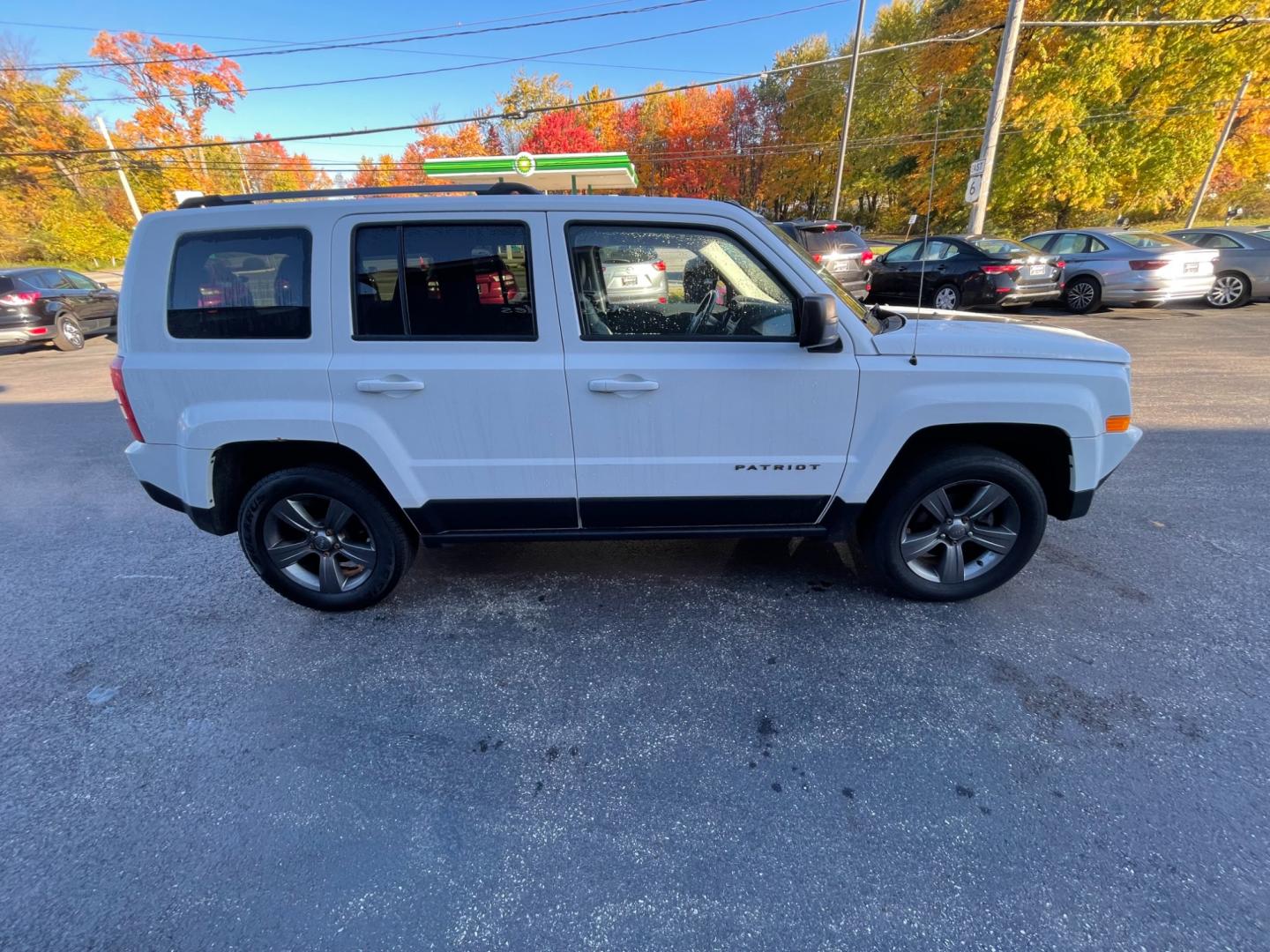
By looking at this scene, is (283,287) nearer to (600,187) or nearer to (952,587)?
(952,587)

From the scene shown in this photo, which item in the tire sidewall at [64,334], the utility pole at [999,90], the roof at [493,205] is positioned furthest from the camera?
the utility pole at [999,90]

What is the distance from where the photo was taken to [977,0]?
20.8m

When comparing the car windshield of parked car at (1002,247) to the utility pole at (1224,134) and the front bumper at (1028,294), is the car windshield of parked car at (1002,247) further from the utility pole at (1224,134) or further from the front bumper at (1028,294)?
the utility pole at (1224,134)

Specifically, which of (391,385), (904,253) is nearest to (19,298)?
(391,385)

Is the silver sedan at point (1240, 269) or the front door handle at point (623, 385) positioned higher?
the front door handle at point (623, 385)

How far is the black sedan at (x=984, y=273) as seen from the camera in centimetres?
1008

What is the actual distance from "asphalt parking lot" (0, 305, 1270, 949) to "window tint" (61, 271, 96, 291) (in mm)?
12491

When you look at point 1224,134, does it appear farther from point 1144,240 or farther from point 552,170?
point 552,170

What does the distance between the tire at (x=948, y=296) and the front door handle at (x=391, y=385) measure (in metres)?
10.7

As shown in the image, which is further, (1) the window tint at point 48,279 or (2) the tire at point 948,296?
(1) the window tint at point 48,279

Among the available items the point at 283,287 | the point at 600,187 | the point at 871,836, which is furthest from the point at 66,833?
the point at 600,187

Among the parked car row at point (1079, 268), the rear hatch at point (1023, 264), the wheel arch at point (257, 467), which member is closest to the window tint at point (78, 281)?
the wheel arch at point (257, 467)

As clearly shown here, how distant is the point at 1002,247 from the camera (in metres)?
10.5

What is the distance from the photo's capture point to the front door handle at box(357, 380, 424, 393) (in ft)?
8.21
